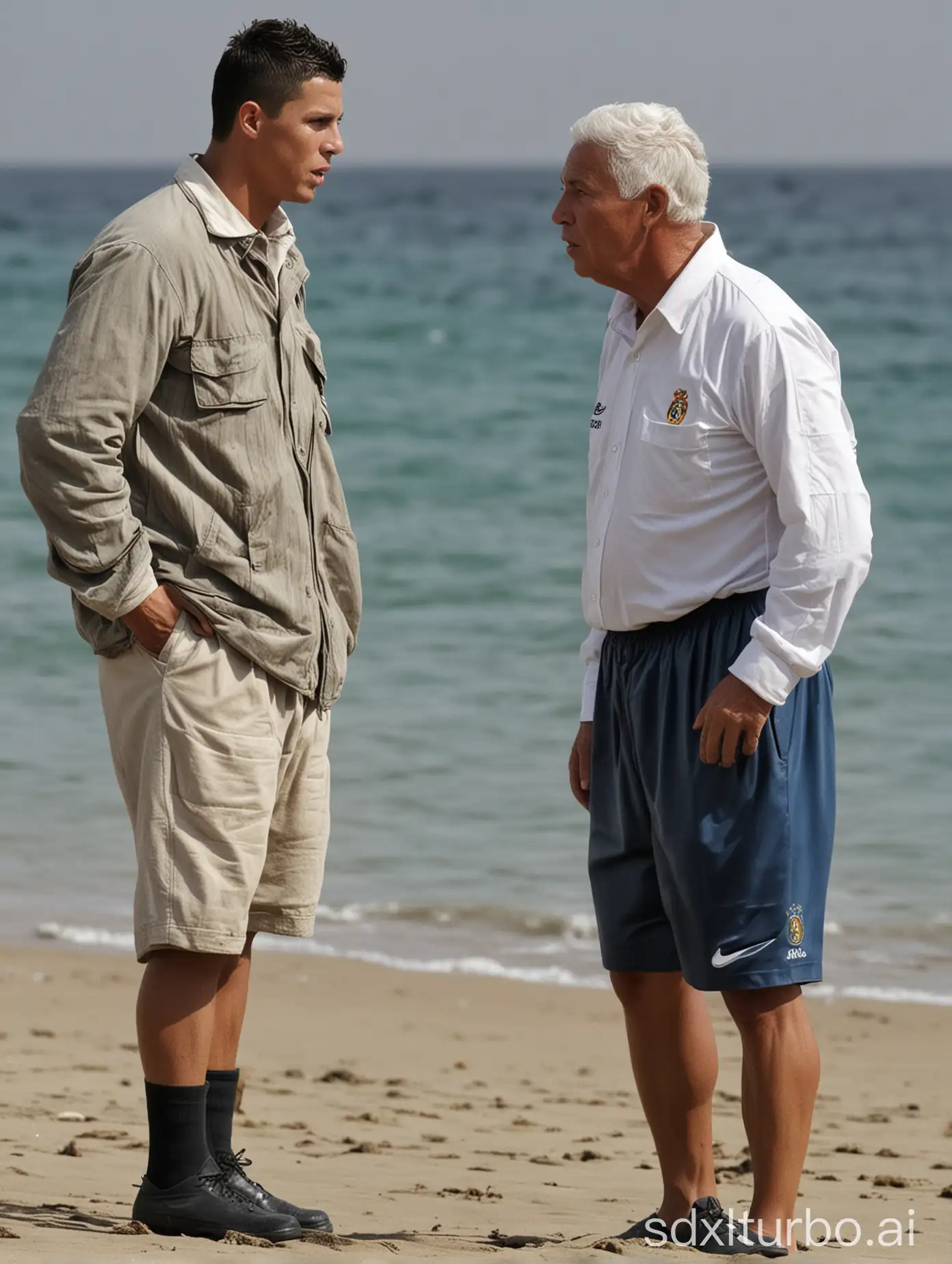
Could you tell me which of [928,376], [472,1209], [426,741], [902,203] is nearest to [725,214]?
[902,203]

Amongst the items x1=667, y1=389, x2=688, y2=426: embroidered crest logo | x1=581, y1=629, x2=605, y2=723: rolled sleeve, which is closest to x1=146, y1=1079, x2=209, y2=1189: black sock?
x1=581, y1=629, x2=605, y2=723: rolled sleeve

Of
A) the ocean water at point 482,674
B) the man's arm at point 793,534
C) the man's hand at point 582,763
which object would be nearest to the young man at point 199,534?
the man's hand at point 582,763

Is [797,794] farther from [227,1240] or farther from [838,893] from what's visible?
[838,893]

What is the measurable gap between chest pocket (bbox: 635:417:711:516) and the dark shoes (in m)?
1.16

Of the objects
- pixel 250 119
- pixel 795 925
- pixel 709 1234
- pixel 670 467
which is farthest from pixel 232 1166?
pixel 250 119

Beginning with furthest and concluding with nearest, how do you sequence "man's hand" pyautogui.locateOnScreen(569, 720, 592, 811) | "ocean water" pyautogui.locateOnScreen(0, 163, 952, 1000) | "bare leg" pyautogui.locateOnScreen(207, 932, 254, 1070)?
1. "ocean water" pyautogui.locateOnScreen(0, 163, 952, 1000)
2. "man's hand" pyautogui.locateOnScreen(569, 720, 592, 811)
3. "bare leg" pyautogui.locateOnScreen(207, 932, 254, 1070)

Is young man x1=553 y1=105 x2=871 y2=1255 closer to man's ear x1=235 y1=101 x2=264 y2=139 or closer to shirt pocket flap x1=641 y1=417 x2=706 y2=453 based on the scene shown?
shirt pocket flap x1=641 y1=417 x2=706 y2=453

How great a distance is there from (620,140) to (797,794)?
3.55 ft

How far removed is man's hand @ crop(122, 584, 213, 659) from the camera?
283cm

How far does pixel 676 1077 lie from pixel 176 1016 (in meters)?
0.86

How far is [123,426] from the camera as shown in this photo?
281cm

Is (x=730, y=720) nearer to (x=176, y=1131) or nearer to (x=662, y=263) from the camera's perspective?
(x=662, y=263)

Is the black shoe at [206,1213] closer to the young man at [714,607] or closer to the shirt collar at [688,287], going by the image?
the young man at [714,607]

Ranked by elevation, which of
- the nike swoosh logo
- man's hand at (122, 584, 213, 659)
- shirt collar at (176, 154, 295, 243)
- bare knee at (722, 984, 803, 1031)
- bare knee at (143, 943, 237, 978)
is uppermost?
shirt collar at (176, 154, 295, 243)
